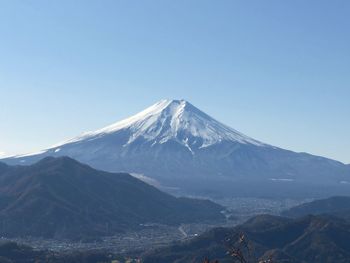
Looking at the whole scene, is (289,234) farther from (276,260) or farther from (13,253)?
(13,253)

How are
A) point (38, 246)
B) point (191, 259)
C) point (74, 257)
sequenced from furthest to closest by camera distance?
point (38, 246) < point (191, 259) < point (74, 257)

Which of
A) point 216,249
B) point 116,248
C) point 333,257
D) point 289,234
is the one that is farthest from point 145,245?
point 333,257

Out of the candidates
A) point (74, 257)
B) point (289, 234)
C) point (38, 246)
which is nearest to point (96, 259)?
point (74, 257)

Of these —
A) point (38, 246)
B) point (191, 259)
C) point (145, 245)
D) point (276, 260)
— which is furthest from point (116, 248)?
point (276, 260)

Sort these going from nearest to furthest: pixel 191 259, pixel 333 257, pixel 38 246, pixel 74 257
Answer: pixel 74 257 → pixel 191 259 → pixel 333 257 → pixel 38 246

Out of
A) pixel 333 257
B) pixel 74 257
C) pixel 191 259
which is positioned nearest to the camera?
pixel 74 257

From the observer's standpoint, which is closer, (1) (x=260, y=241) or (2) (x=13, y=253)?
(2) (x=13, y=253)

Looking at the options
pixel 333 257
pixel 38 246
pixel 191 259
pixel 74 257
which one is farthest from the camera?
pixel 38 246

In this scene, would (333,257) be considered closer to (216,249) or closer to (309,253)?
(309,253)

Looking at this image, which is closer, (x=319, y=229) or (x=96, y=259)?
(x=96, y=259)
